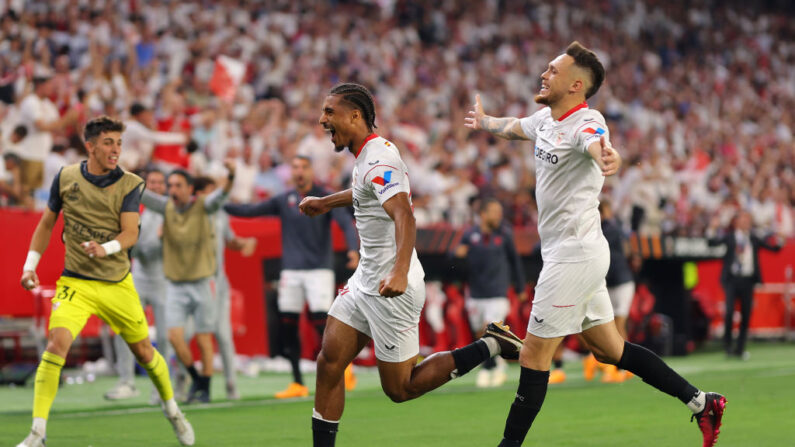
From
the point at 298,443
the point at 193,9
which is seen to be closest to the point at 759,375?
the point at 298,443

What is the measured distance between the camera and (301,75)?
2206 centimetres

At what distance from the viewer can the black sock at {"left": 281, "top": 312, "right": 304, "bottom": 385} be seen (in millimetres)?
12203

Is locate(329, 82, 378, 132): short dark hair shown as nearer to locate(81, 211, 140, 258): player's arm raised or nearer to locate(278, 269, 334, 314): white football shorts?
locate(81, 211, 140, 258): player's arm raised

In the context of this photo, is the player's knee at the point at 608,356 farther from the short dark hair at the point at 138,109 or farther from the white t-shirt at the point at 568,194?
the short dark hair at the point at 138,109

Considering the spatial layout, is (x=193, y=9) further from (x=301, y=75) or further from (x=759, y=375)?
(x=759, y=375)

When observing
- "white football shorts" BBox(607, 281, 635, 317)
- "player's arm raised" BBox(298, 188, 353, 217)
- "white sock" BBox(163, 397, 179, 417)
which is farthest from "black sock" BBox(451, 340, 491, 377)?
"white football shorts" BBox(607, 281, 635, 317)

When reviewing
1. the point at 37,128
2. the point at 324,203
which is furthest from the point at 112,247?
the point at 37,128

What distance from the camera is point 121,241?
26.4ft

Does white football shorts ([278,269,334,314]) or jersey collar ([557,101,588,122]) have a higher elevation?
jersey collar ([557,101,588,122])

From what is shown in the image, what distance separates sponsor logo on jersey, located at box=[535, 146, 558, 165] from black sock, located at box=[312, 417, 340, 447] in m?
2.03

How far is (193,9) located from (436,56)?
7056 millimetres

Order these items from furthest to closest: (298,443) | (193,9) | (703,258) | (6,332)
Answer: (193,9), (703,258), (6,332), (298,443)

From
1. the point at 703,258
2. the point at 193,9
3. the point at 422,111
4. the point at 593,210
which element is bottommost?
the point at 703,258

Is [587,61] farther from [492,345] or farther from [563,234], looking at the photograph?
[492,345]
